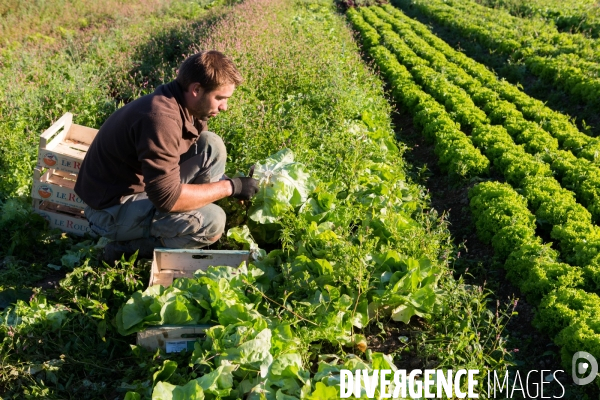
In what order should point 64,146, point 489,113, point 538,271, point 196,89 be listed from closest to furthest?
point 196,89 < point 538,271 < point 64,146 < point 489,113

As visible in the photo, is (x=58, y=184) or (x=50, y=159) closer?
(x=50, y=159)

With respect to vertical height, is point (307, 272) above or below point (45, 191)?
above

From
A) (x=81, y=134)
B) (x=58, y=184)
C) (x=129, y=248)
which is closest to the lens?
(x=129, y=248)

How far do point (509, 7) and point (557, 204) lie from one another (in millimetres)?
14116

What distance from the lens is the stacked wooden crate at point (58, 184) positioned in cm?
536

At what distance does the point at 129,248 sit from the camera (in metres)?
4.85

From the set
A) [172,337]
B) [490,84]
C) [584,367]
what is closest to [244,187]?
[172,337]

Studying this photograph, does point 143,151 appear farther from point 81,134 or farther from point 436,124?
point 436,124

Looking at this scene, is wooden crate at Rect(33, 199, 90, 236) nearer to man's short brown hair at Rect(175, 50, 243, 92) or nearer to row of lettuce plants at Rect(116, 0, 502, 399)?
row of lettuce plants at Rect(116, 0, 502, 399)

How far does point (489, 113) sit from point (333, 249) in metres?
5.82

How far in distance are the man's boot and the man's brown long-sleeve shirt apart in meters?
0.36

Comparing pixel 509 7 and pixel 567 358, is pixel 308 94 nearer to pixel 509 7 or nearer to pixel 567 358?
pixel 567 358

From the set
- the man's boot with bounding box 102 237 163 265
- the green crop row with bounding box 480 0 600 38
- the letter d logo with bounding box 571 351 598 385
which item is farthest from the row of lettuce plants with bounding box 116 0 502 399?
→ the green crop row with bounding box 480 0 600 38

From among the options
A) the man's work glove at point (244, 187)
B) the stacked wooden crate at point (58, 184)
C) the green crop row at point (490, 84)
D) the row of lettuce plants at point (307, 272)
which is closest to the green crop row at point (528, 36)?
the green crop row at point (490, 84)
